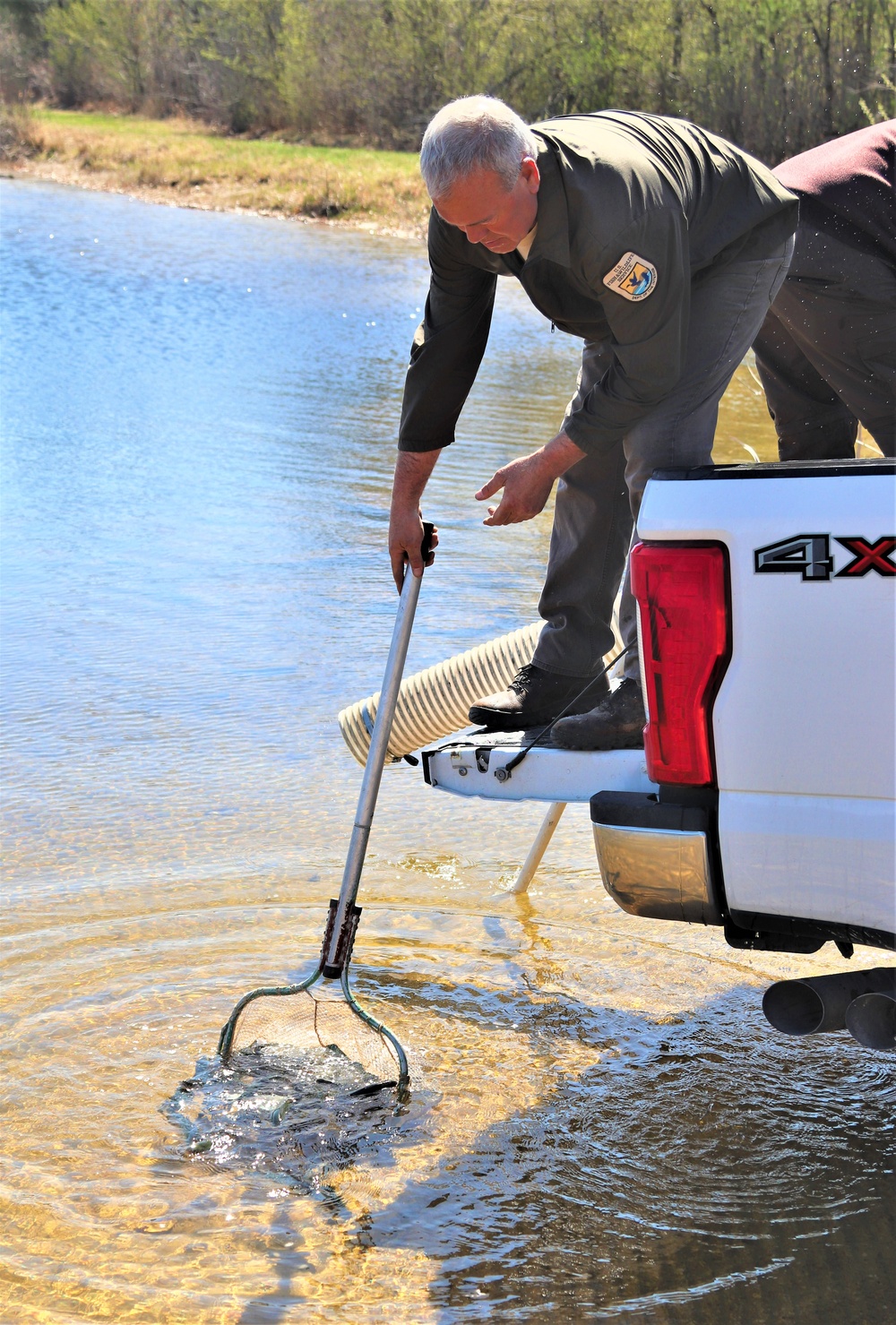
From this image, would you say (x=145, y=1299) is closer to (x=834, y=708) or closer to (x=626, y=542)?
Result: (x=834, y=708)

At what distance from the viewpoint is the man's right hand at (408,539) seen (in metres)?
3.54

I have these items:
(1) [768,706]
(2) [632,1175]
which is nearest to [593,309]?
(1) [768,706]

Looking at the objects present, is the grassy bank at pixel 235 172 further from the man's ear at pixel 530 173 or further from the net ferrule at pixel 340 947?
the net ferrule at pixel 340 947

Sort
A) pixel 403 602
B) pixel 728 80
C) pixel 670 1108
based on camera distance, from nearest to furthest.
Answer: pixel 670 1108
pixel 403 602
pixel 728 80

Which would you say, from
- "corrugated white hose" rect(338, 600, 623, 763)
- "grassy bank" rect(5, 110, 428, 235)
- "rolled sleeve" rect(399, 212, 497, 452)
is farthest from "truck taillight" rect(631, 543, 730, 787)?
"grassy bank" rect(5, 110, 428, 235)

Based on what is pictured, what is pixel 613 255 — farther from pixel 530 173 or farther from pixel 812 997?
pixel 812 997

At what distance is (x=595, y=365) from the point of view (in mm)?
3734

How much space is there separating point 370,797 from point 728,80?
97.5 feet

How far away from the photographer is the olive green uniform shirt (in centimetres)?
300

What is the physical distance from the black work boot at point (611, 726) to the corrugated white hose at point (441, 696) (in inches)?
31.8

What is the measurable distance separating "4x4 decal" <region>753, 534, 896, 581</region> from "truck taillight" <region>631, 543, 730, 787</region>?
9 centimetres

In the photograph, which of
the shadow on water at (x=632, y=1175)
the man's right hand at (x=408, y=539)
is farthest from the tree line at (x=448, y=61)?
the shadow on water at (x=632, y=1175)

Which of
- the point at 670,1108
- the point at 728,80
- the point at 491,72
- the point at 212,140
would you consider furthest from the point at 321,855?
the point at 212,140

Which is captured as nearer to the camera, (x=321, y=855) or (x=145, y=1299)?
(x=145, y=1299)
